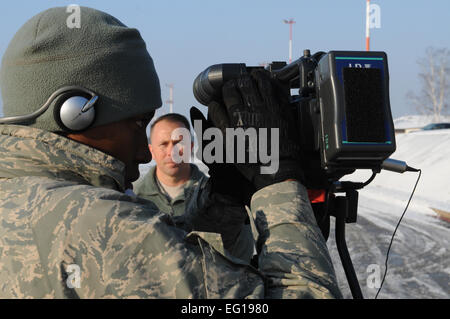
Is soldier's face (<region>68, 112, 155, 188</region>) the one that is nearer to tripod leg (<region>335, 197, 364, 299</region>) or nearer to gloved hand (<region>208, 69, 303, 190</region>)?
gloved hand (<region>208, 69, 303, 190</region>)

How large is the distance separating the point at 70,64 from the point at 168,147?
2909 mm

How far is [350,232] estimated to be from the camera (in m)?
8.21

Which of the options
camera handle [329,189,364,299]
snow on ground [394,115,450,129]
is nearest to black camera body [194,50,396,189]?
camera handle [329,189,364,299]

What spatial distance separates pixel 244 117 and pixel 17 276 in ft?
2.40

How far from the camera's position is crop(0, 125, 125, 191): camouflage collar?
1.24m

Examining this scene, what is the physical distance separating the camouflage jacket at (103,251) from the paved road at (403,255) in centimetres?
311

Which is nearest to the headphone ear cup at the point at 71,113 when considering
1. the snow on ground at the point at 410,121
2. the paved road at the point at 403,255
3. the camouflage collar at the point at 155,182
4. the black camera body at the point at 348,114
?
the black camera body at the point at 348,114

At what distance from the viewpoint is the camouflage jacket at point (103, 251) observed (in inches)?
41.2

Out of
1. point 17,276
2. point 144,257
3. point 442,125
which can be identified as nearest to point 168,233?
point 144,257

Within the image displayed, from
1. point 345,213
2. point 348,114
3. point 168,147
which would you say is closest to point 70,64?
point 348,114

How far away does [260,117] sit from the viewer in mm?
1492

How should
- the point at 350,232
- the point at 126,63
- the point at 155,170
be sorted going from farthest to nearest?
the point at 350,232
the point at 155,170
the point at 126,63

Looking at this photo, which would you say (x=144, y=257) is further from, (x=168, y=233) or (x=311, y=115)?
(x=311, y=115)

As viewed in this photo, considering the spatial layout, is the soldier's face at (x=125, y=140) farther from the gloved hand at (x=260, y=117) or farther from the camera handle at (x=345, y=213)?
the camera handle at (x=345, y=213)
